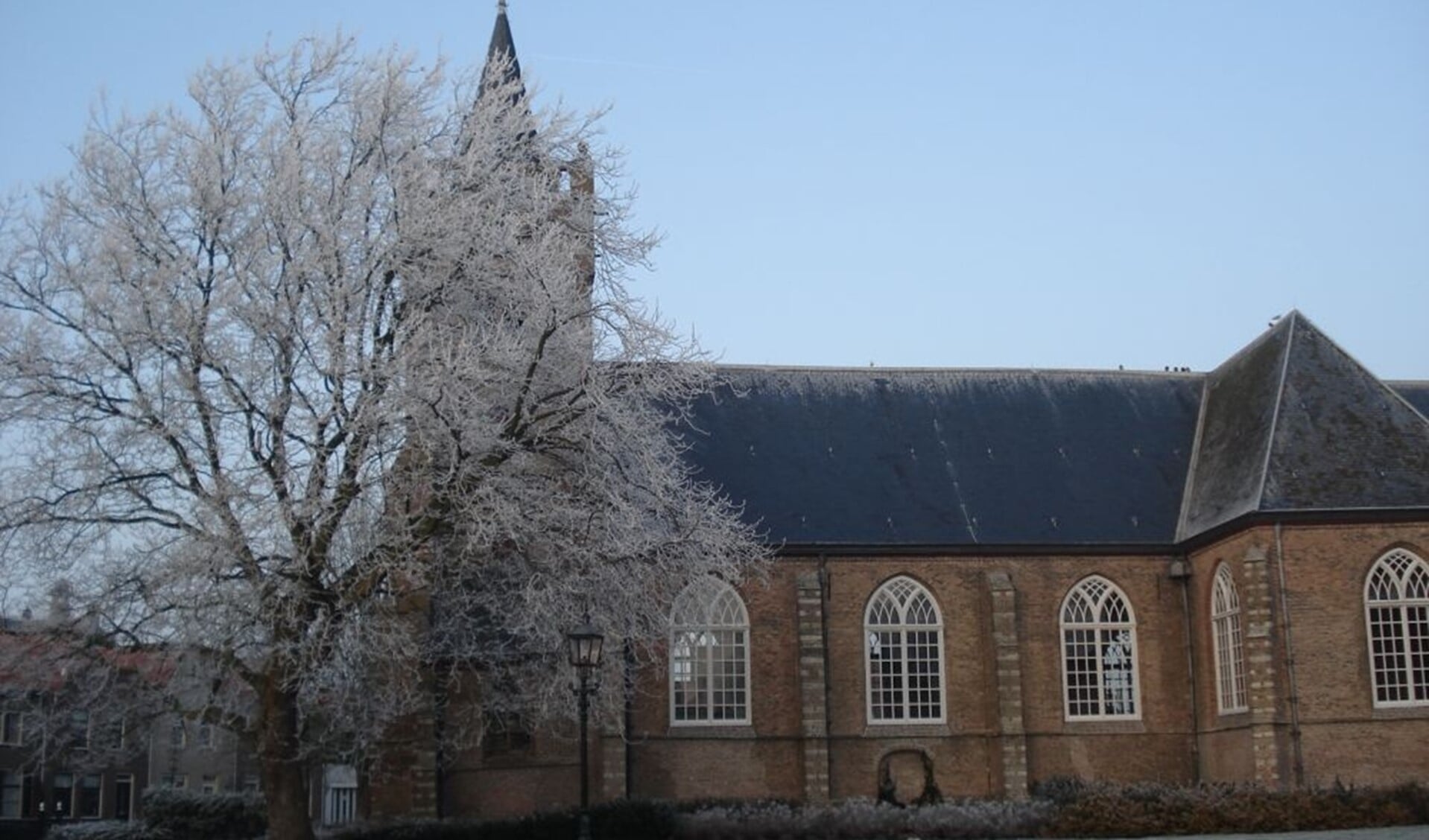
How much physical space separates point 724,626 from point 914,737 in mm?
4387

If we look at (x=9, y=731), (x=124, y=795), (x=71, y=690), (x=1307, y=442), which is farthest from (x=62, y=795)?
(x=1307, y=442)

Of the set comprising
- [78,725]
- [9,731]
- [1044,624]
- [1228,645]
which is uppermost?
[1044,624]

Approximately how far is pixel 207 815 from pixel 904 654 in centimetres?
1555

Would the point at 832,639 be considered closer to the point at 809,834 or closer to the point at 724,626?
the point at 724,626

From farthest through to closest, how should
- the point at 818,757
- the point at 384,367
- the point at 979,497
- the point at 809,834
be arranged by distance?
the point at 979,497 → the point at 818,757 → the point at 809,834 → the point at 384,367

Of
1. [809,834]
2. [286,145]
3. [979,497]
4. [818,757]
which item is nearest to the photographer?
[286,145]

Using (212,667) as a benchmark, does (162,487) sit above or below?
above

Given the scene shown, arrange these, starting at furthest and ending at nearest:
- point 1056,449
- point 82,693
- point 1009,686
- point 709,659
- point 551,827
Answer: point 1056,449, point 709,659, point 1009,686, point 551,827, point 82,693

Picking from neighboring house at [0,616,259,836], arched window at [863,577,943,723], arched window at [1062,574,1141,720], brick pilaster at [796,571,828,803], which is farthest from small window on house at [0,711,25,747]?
arched window at [1062,574,1141,720]

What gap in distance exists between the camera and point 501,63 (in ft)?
85.5

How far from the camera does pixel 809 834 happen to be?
81.6ft

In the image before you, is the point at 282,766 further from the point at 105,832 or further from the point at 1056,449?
the point at 1056,449

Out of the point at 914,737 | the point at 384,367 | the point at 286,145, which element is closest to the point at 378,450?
the point at 384,367

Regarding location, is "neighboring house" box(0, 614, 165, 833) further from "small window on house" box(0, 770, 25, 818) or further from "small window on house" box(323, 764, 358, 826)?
"small window on house" box(0, 770, 25, 818)
